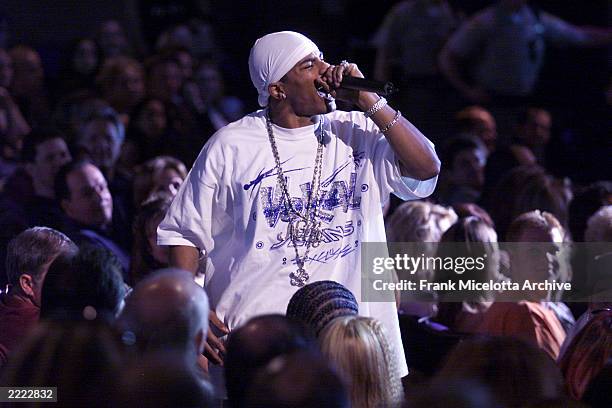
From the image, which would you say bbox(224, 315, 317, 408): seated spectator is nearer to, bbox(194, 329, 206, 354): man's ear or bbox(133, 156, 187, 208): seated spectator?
bbox(194, 329, 206, 354): man's ear

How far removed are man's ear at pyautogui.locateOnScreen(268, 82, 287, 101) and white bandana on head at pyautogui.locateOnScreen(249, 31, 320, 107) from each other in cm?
2

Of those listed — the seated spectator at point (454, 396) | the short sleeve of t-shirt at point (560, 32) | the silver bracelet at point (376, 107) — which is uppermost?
the short sleeve of t-shirt at point (560, 32)

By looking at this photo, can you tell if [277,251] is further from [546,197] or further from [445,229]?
[546,197]

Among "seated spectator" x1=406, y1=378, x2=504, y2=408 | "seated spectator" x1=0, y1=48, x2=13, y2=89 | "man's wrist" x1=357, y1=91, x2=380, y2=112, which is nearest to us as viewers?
"seated spectator" x1=406, y1=378, x2=504, y2=408

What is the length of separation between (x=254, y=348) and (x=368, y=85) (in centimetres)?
149

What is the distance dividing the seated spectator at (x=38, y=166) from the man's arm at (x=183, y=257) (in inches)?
106

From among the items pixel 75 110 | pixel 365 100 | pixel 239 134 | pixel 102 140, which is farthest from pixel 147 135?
pixel 365 100

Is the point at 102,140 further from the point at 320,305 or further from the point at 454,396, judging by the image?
the point at 454,396

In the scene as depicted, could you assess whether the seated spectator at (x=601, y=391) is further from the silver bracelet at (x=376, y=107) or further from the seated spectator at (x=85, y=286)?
the silver bracelet at (x=376, y=107)

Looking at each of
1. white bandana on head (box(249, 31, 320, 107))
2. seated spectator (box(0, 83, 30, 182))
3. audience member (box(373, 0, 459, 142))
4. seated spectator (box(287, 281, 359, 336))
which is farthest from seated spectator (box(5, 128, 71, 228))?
seated spectator (box(287, 281, 359, 336))

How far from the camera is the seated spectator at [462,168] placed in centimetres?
773

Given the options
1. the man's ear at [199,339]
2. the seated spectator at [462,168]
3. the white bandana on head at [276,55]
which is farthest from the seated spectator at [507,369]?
the seated spectator at [462,168]

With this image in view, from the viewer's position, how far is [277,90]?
13.6 feet

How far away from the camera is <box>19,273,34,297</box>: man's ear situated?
4255mm
